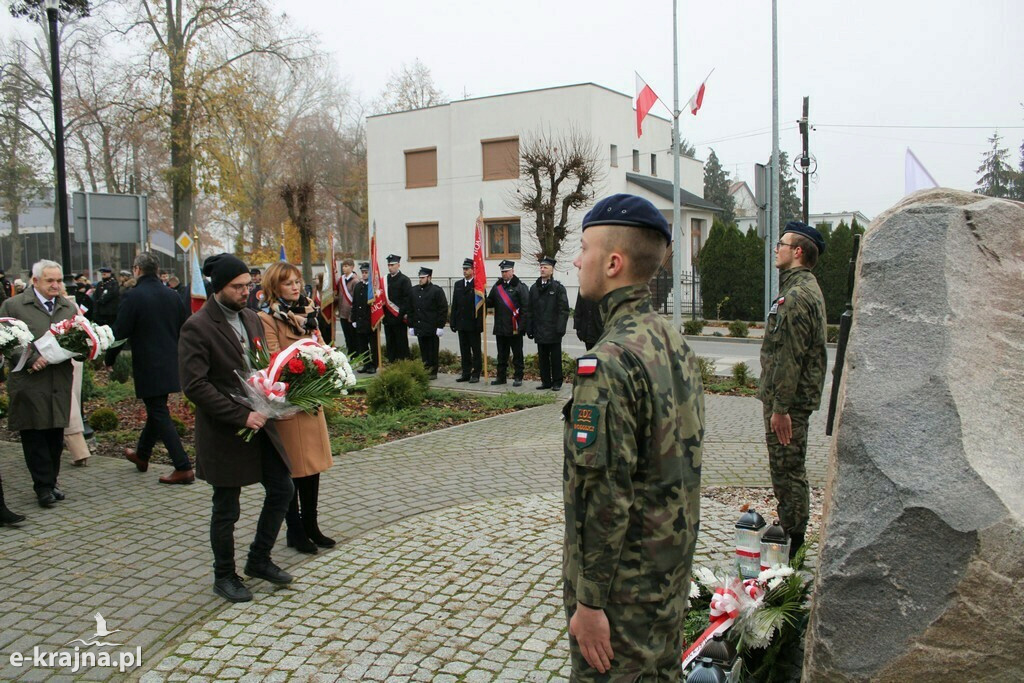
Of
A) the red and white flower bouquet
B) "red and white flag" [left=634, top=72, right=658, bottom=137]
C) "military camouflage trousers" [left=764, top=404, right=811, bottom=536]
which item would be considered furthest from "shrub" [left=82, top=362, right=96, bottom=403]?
"red and white flag" [left=634, top=72, right=658, bottom=137]

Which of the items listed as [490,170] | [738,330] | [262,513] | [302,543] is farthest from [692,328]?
[262,513]

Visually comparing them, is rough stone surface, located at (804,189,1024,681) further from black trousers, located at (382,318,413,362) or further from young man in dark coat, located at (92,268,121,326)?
young man in dark coat, located at (92,268,121,326)

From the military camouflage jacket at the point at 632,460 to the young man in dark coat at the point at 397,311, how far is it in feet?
43.0

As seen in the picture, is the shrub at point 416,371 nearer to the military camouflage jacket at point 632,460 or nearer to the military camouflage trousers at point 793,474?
the military camouflage trousers at point 793,474

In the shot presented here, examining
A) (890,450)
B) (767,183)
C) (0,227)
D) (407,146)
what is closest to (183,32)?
(407,146)

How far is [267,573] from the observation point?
4.97 metres

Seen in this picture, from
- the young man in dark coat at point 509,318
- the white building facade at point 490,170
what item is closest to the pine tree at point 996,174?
the white building facade at point 490,170

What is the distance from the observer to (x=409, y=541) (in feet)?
18.7

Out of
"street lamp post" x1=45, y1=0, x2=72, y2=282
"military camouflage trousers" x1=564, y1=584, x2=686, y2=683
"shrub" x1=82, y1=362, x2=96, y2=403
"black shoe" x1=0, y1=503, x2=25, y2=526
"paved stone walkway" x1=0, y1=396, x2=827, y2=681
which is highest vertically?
"street lamp post" x1=45, y1=0, x2=72, y2=282

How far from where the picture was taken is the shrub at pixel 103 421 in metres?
9.72

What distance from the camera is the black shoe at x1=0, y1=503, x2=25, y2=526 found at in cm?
620

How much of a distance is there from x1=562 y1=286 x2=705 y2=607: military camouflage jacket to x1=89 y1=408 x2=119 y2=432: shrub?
8873 mm

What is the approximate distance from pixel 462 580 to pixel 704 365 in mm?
9699

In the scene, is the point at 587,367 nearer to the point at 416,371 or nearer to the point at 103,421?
the point at 103,421
